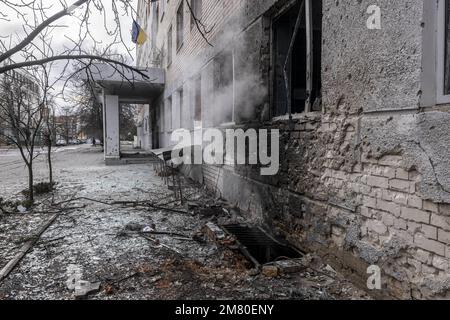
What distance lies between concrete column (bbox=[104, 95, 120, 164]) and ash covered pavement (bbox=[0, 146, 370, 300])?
8533 mm

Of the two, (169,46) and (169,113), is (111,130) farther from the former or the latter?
(169,46)

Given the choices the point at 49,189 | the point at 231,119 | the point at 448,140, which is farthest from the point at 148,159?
the point at 448,140

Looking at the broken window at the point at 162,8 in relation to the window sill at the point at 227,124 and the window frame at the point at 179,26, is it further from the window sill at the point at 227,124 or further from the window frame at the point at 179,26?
the window sill at the point at 227,124

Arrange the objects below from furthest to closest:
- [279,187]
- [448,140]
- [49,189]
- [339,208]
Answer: [49,189]
[279,187]
[339,208]
[448,140]

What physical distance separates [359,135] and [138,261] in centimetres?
252

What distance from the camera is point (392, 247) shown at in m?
2.45

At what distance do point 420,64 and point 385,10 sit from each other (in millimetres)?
567

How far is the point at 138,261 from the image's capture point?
3.55 meters

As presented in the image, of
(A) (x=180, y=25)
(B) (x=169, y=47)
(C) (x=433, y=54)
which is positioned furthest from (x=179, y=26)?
(C) (x=433, y=54)

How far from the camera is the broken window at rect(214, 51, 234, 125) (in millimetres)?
6156

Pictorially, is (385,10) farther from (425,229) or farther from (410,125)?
(425,229)

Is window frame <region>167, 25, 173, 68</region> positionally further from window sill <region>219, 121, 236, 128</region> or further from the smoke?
window sill <region>219, 121, 236, 128</region>

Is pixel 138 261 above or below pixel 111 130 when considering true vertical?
below
